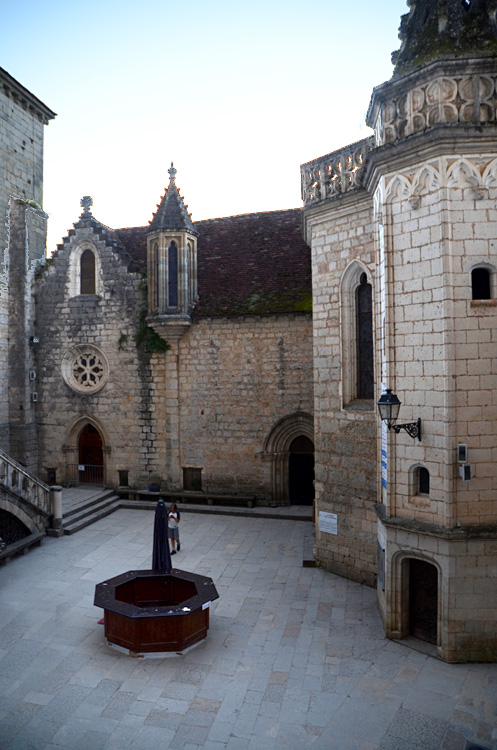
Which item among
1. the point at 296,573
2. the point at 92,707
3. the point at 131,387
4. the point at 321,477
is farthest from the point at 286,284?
the point at 92,707

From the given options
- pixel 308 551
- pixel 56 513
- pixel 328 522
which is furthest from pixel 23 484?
pixel 328 522

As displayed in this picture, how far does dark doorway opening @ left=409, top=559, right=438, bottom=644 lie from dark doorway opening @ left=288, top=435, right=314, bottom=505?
819 centimetres

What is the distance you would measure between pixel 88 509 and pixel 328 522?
8154 millimetres

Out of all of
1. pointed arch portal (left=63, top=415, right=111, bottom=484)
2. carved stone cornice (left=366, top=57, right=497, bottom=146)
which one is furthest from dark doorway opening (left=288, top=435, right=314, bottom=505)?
carved stone cornice (left=366, top=57, right=497, bottom=146)

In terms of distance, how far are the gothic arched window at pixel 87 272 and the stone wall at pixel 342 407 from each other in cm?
958

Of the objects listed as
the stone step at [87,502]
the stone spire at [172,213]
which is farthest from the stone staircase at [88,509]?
the stone spire at [172,213]

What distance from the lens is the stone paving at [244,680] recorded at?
22.0 feet

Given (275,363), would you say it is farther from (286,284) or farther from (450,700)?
(450,700)

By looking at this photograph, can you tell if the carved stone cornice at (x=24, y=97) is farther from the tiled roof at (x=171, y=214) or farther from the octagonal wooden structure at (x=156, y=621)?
the octagonal wooden structure at (x=156, y=621)

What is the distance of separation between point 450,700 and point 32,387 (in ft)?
53.3

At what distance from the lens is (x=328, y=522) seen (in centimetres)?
1199

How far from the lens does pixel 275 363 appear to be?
55.3ft

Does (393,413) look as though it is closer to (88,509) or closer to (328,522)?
(328,522)

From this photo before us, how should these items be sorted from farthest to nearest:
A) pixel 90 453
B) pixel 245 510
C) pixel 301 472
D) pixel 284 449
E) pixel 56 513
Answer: pixel 90 453
pixel 301 472
pixel 284 449
pixel 245 510
pixel 56 513
